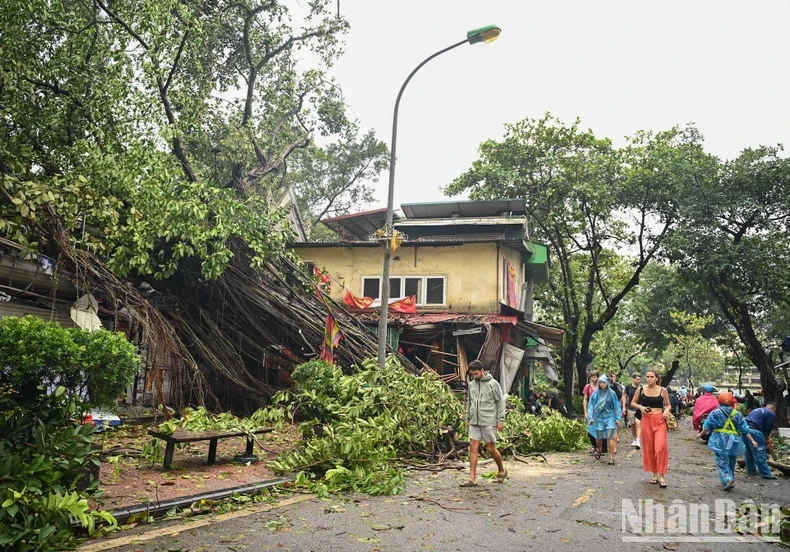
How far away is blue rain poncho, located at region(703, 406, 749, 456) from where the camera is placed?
26.4 ft

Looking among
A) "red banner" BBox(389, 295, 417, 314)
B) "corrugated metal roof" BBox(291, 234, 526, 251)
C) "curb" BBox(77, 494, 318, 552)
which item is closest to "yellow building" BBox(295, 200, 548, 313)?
"corrugated metal roof" BBox(291, 234, 526, 251)

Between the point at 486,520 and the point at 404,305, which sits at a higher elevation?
the point at 404,305

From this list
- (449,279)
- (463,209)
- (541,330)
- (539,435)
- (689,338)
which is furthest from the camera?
(689,338)

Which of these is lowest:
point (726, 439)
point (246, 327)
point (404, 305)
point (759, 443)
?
point (759, 443)

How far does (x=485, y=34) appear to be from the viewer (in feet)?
35.6

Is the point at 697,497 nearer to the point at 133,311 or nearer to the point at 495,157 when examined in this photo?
the point at 133,311

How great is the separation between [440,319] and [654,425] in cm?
933

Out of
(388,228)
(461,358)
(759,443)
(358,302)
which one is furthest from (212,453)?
(358,302)

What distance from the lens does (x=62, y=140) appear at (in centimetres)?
1249

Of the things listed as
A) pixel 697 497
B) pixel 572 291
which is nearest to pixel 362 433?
pixel 697 497

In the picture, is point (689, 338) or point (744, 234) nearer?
point (744, 234)

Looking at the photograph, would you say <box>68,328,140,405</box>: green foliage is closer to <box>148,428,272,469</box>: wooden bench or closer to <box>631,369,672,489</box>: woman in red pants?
<box>148,428,272,469</box>: wooden bench

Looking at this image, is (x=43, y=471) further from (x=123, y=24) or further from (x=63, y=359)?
(x=123, y=24)

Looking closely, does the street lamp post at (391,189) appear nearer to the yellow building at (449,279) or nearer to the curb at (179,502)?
the curb at (179,502)
